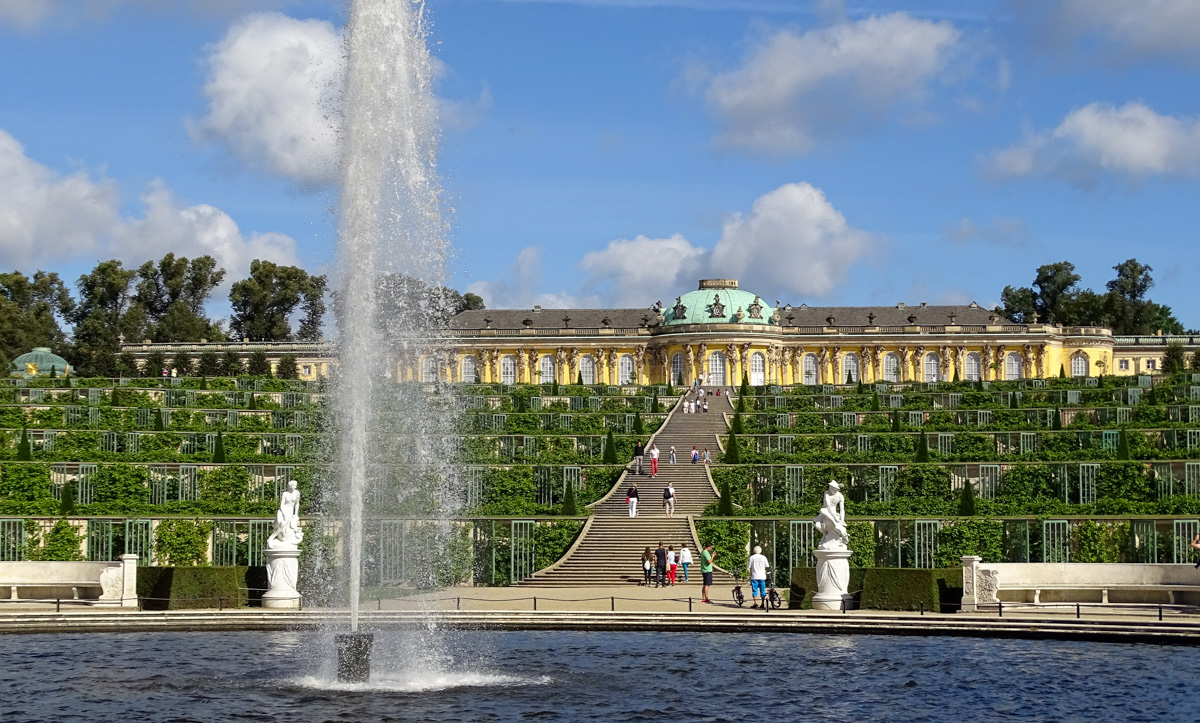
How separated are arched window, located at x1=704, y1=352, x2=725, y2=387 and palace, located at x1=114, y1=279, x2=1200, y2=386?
2.4 inches

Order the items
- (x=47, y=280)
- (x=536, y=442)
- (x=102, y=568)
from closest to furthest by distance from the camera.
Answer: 1. (x=102, y=568)
2. (x=536, y=442)
3. (x=47, y=280)

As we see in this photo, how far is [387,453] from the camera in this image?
44000 millimetres

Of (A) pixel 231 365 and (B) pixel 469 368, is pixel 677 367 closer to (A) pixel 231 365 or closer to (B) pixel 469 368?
(B) pixel 469 368

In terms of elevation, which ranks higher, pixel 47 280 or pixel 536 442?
pixel 47 280

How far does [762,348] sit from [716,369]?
3.47 meters

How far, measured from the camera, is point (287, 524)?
29297 millimetres

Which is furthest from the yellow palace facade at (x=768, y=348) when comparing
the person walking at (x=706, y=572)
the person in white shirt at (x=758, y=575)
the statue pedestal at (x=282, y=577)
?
the statue pedestal at (x=282, y=577)

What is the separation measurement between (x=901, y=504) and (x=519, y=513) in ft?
31.2

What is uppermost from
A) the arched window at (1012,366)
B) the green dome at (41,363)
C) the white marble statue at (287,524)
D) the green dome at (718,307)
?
the green dome at (718,307)

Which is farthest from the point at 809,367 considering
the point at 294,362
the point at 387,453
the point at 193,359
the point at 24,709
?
the point at 24,709

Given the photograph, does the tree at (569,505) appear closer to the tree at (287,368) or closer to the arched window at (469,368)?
the tree at (287,368)

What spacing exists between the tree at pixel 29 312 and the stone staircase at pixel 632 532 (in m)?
48.7

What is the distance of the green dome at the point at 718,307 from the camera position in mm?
93812

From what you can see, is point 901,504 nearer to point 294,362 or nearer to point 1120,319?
point 294,362
